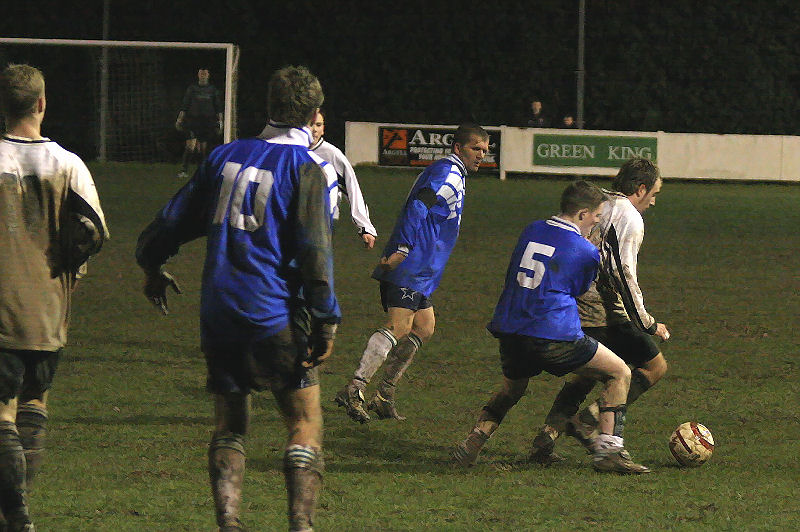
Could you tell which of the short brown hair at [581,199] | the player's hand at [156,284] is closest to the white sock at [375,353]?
the short brown hair at [581,199]

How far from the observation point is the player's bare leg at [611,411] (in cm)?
641

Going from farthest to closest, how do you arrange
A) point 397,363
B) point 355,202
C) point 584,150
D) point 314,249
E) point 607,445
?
point 584,150, point 397,363, point 355,202, point 607,445, point 314,249

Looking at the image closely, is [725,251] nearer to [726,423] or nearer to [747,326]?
[747,326]

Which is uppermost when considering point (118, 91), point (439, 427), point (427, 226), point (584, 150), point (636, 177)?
point (118, 91)

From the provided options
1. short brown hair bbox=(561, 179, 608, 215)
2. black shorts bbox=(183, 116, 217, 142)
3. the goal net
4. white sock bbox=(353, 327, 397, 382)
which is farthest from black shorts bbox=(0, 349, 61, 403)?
black shorts bbox=(183, 116, 217, 142)

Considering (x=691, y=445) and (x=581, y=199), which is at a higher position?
(x=581, y=199)

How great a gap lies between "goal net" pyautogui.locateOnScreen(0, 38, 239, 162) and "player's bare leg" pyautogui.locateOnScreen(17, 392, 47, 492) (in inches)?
747

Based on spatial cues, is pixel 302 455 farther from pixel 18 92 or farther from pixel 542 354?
pixel 542 354

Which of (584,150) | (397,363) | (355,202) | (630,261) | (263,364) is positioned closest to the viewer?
(263,364)

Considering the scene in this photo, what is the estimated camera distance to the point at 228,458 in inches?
186

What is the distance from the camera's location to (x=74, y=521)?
17.7ft

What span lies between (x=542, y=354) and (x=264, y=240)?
2.17 metres

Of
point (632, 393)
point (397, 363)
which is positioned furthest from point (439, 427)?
point (632, 393)

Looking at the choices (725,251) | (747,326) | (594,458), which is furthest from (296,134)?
(725,251)
